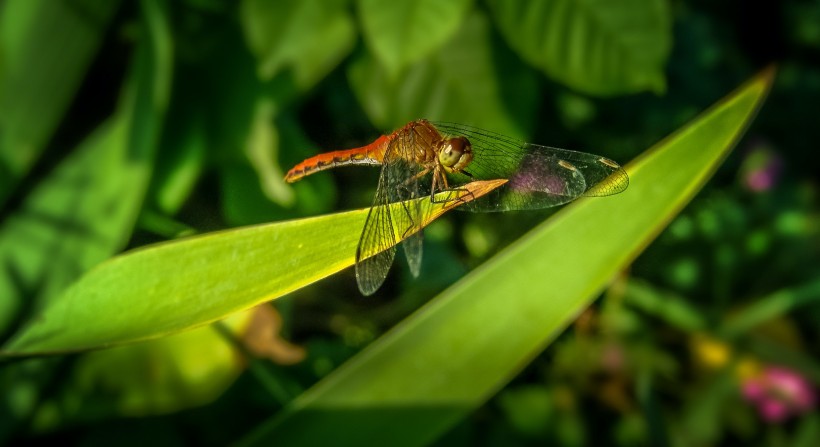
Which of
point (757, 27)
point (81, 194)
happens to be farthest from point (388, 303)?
point (757, 27)

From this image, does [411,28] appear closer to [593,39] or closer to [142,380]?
[593,39]

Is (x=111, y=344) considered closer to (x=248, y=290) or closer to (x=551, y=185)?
(x=248, y=290)

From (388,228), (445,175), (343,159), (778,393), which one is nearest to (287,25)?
(343,159)

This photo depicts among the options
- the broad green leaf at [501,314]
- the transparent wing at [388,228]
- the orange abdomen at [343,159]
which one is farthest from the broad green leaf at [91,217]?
the broad green leaf at [501,314]

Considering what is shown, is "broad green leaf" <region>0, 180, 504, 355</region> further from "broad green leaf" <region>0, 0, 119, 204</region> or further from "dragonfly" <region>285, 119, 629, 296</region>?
"broad green leaf" <region>0, 0, 119, 204</region>

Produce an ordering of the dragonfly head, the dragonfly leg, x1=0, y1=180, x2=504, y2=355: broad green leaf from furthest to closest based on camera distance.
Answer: the dragonfly head, the dragonfly leg, x1=0, y1=180, x2=504, y2=355: broad green leaf

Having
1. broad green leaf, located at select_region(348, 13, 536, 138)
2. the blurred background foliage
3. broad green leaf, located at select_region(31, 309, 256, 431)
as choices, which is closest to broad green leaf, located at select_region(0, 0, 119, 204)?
the blurred background foliage

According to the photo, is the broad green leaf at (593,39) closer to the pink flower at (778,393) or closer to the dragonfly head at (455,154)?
the dragonfly head at (455,154)

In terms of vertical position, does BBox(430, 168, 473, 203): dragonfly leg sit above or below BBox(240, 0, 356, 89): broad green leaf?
below
